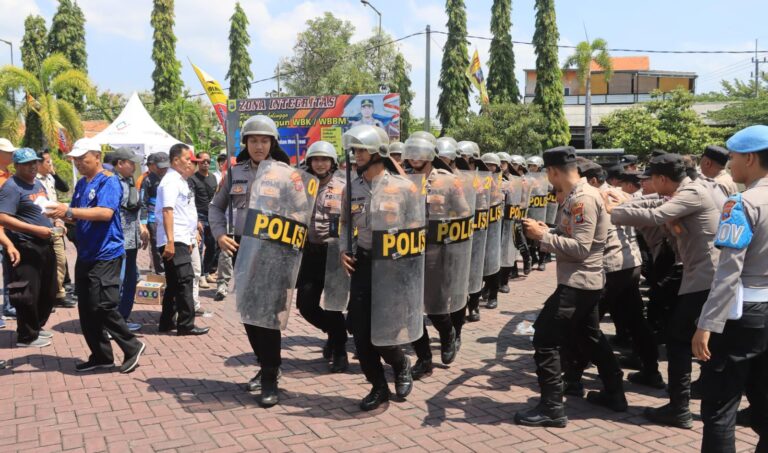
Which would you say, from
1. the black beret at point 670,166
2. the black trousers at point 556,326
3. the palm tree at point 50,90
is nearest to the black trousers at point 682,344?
the black trousers at point 556,326

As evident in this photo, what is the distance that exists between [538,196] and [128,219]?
249 inches

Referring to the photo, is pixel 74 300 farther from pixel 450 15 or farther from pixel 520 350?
pixel 450 15

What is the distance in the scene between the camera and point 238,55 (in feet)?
163

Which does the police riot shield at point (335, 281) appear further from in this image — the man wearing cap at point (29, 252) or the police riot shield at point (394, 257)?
the man wearing cap at point (29, 252)

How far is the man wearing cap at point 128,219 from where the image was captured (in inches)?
257

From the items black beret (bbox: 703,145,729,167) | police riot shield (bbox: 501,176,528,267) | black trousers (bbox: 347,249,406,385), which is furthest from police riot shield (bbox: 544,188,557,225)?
black trousers (bbox: 347,249,406,385)

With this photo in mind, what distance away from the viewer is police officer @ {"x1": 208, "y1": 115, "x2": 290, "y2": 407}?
15.6ft

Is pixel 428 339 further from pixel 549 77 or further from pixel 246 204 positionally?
pixel 549 77

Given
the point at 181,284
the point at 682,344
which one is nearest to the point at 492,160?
the point at 181,284

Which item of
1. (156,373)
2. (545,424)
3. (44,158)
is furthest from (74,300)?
(545,424)

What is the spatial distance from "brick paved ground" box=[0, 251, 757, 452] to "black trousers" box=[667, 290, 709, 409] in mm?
272

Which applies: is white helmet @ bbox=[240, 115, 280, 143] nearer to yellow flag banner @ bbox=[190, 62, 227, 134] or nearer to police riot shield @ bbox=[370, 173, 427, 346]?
police riot shield @ bbox=[370, 173, 427, 346]

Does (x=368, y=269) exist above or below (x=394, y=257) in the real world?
below

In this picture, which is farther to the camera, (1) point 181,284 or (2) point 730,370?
(1) point 181,284
